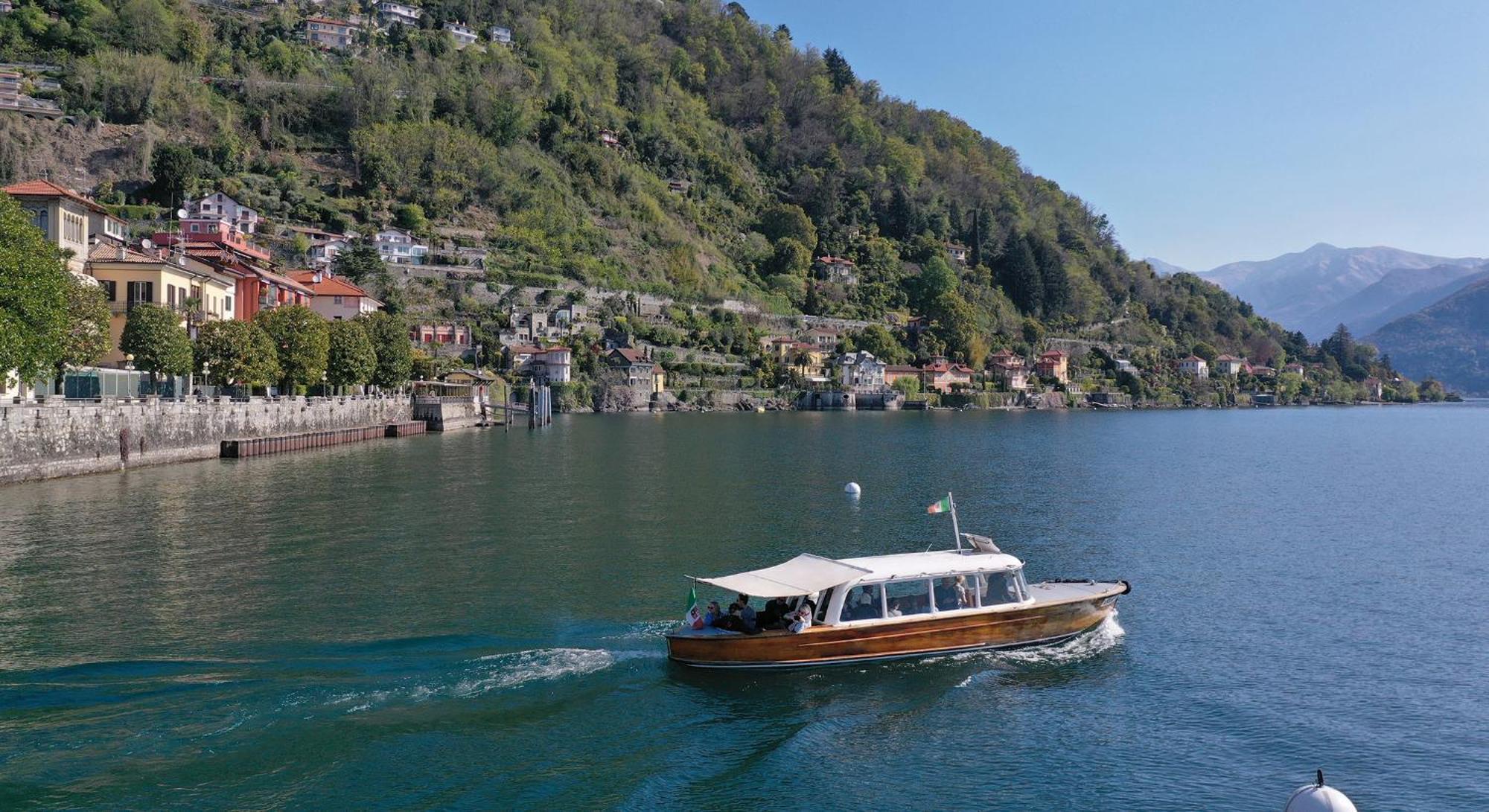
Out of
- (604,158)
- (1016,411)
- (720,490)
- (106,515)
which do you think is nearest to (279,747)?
(106,515)

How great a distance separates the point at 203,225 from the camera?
122562 mm

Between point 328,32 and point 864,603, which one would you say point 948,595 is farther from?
point 328,32

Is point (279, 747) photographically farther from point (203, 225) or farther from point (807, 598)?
point (203, 225)

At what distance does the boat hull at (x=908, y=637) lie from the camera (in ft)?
68.1

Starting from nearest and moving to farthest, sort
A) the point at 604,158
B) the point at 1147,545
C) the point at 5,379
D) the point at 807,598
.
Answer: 1. the point at 807,598
2. the point at 1147,545
3. the point at 5,379
4. the point at 604,158

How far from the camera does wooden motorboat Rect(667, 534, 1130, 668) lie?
821 inches

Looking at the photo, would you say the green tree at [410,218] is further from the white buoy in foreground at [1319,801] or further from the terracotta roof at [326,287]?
the white buoy in foreground at [1319,801]

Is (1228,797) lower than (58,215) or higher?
lower

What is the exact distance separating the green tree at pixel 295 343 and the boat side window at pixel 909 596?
62506 millimetres

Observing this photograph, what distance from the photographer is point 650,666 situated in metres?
21.3

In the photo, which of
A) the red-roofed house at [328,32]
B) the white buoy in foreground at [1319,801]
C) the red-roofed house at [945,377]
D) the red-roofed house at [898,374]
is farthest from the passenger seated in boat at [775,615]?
the red-roofed house at [328,32]

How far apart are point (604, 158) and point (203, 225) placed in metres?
83.8

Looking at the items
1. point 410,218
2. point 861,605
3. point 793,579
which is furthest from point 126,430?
point 410,218

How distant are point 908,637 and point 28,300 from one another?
4204 cm
